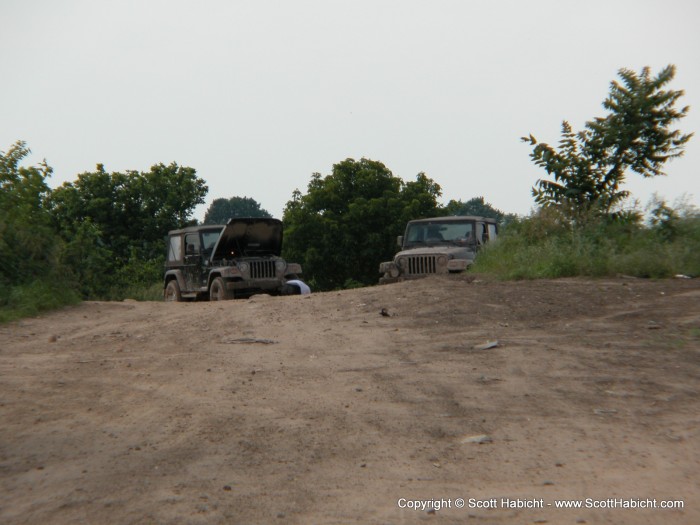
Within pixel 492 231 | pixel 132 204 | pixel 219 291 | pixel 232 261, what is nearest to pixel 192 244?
pixel 232 261

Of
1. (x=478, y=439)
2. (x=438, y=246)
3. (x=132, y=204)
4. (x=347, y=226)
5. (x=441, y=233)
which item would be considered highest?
(x=132, y=204)

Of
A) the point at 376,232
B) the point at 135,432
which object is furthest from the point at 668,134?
the point at 376,232

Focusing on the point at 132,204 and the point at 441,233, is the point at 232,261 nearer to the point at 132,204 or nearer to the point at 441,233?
the point at 441,233

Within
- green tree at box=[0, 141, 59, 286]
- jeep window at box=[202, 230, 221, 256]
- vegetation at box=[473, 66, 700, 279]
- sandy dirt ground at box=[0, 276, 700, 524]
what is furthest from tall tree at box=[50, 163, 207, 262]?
sandy dirt ground at box=[0, 276, 700, 524]

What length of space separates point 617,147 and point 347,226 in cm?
2484

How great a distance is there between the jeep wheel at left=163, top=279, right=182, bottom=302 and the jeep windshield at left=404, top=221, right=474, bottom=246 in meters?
5.83

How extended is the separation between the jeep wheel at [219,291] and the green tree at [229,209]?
217ft

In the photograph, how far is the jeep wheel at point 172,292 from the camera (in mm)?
19516

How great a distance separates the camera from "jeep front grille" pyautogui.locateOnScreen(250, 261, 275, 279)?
1742 centimetres

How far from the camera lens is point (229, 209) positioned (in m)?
85.8

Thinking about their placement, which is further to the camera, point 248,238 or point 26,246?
point 248,238

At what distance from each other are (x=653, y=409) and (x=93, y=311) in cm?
971

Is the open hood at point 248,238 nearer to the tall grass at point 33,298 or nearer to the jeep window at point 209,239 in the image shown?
the jeep window at point 209,239

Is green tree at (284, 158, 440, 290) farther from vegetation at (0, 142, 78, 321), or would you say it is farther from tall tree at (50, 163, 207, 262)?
vegetation at (0, 142, 78, 321)
